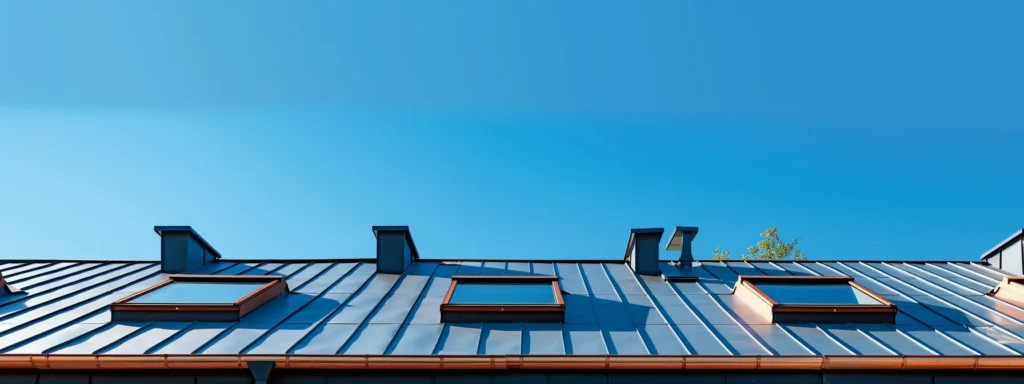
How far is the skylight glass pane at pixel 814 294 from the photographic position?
10.4 m

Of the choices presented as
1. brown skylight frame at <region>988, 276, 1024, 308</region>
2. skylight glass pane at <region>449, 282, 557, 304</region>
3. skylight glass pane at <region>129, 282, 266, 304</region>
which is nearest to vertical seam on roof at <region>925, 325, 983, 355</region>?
brown skylight frame at <region>988, 276, 1024, 308</region>

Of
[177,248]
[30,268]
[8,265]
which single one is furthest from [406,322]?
[8,265]

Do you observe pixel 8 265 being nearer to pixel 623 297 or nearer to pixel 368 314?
pixel 368 314

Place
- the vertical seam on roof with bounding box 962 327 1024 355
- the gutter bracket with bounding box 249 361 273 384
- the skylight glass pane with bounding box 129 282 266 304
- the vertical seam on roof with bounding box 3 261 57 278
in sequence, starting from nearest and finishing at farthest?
1. the gutter bracket with bounding box 249 361 273 384
2. the vertical seam on roof with bounding box 962 327 1024 355
3. the skylight glass pane with bounding box 129 282 266 304
4. the vertical seam on roof with bounding box 3 261 57 278

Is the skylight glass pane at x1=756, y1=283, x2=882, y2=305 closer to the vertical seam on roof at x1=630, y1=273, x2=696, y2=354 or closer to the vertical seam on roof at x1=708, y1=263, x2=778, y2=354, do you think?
the vertical seam on roof at x1=708, y1=263, x2=778, y2=354

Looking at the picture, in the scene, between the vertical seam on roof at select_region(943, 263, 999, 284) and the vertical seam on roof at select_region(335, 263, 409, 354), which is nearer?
the vertical seam on roof at select_region(335, 263, 409, 354)

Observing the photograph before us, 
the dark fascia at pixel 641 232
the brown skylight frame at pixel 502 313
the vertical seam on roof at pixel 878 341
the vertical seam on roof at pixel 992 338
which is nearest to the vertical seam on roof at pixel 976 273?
the vertical seam on roof at pixel 992 338

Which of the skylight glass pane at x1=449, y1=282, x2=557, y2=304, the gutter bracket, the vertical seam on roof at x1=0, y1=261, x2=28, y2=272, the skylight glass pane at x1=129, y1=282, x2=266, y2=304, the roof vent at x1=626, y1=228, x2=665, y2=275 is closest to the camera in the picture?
the gutter bracket

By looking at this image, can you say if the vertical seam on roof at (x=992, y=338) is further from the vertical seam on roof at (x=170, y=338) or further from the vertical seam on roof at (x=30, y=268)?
the vertical seam on roof at (x=30, y=268)

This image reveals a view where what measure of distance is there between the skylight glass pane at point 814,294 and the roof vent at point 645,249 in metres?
2.79

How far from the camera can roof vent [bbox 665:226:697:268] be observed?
1498cm

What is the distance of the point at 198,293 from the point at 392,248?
4.62 meters

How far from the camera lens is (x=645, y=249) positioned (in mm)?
14219

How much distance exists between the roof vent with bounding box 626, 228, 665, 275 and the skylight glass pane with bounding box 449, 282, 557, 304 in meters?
3.26
